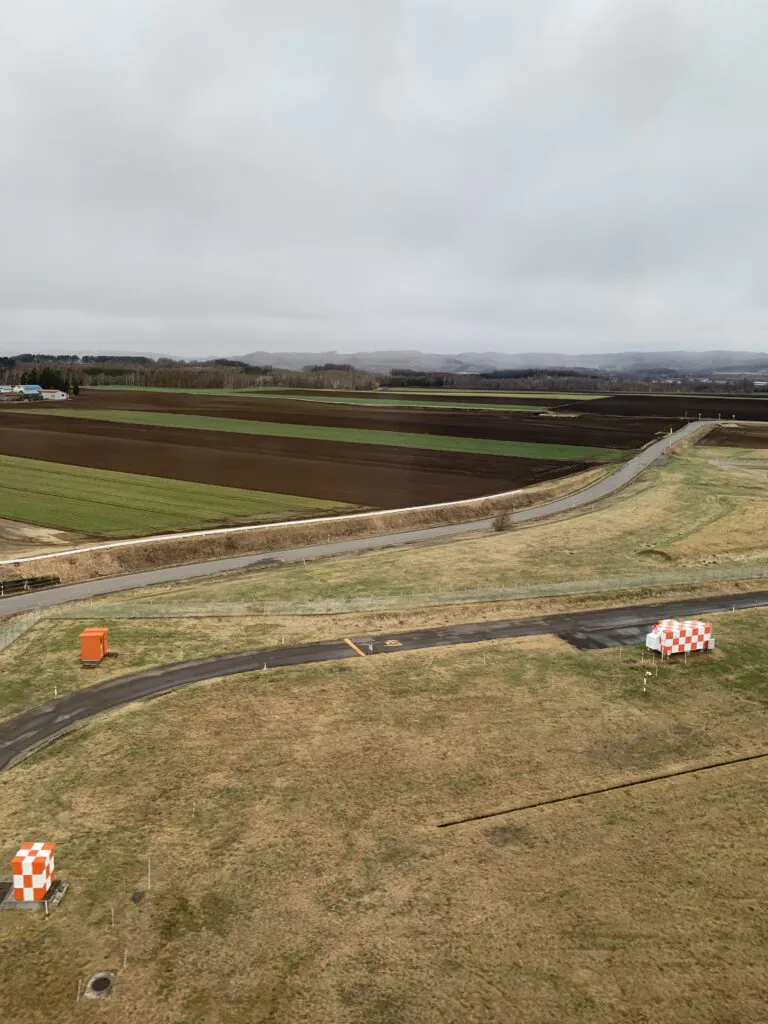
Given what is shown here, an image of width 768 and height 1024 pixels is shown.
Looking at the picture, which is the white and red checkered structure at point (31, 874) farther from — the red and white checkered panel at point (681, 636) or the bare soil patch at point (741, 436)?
the bare soil patch at point (741, 436)

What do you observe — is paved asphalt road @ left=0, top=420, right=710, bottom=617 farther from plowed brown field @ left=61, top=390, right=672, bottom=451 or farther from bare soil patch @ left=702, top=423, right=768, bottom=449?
bare soil patch @ left=702, top=423, right=768, bottom=449

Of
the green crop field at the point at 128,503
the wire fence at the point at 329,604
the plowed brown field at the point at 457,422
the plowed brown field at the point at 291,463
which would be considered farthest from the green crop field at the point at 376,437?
the wire fence at the point at 329,604

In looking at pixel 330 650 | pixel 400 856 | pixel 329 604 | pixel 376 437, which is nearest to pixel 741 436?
pixel 376 437

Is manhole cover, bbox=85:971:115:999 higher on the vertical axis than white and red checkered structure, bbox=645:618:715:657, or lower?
lower

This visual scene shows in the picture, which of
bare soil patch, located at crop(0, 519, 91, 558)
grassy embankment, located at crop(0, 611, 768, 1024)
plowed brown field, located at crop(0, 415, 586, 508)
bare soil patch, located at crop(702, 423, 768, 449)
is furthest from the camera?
bare soil patch, located at crop(702, 423, 768, 449)

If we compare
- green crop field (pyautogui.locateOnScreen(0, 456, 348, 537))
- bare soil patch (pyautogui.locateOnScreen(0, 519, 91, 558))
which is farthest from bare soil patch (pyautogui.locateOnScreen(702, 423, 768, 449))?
bare soil patch (pyautogui.locateOnScreen(0, 519, 91, 558))

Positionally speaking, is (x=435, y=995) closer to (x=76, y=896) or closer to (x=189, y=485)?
(x=76, y=896)
